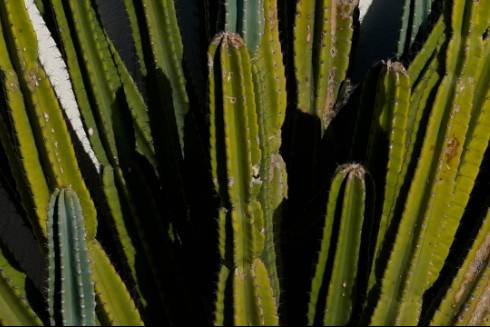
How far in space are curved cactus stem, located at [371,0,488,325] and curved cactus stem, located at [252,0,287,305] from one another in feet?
1.29

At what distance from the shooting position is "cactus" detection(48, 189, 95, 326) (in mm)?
2232

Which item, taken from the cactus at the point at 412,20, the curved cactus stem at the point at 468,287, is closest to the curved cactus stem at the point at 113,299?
the curved cactus stem at the point at 468,287

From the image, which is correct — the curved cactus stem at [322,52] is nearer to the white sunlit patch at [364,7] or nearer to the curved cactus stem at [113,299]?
the white sunlit patch at [364,7]

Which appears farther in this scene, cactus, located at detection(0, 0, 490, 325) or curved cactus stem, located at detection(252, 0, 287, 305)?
curved cactus stem, located at detection(252, 0, 287, 305)

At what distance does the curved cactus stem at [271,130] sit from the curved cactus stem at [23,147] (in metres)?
0.62

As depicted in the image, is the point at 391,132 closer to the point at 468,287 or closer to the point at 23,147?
the point at 468,287

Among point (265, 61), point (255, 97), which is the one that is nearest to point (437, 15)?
point (265, 61)

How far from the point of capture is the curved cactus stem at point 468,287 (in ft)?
8.00

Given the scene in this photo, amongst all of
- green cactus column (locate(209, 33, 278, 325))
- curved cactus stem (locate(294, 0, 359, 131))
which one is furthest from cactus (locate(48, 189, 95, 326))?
curved cactus stem (locate(294, 0, 359, 131))

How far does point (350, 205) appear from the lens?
7.77ft

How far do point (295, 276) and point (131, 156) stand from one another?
0.66m

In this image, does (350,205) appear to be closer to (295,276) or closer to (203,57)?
(295,276)

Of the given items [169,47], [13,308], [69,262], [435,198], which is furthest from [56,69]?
[435,198]

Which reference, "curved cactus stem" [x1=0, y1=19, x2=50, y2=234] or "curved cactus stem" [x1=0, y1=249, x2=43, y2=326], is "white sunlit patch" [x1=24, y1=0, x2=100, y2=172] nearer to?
"curved cactus stem" [x1=0, y1=19, x2=50, y2=234]
